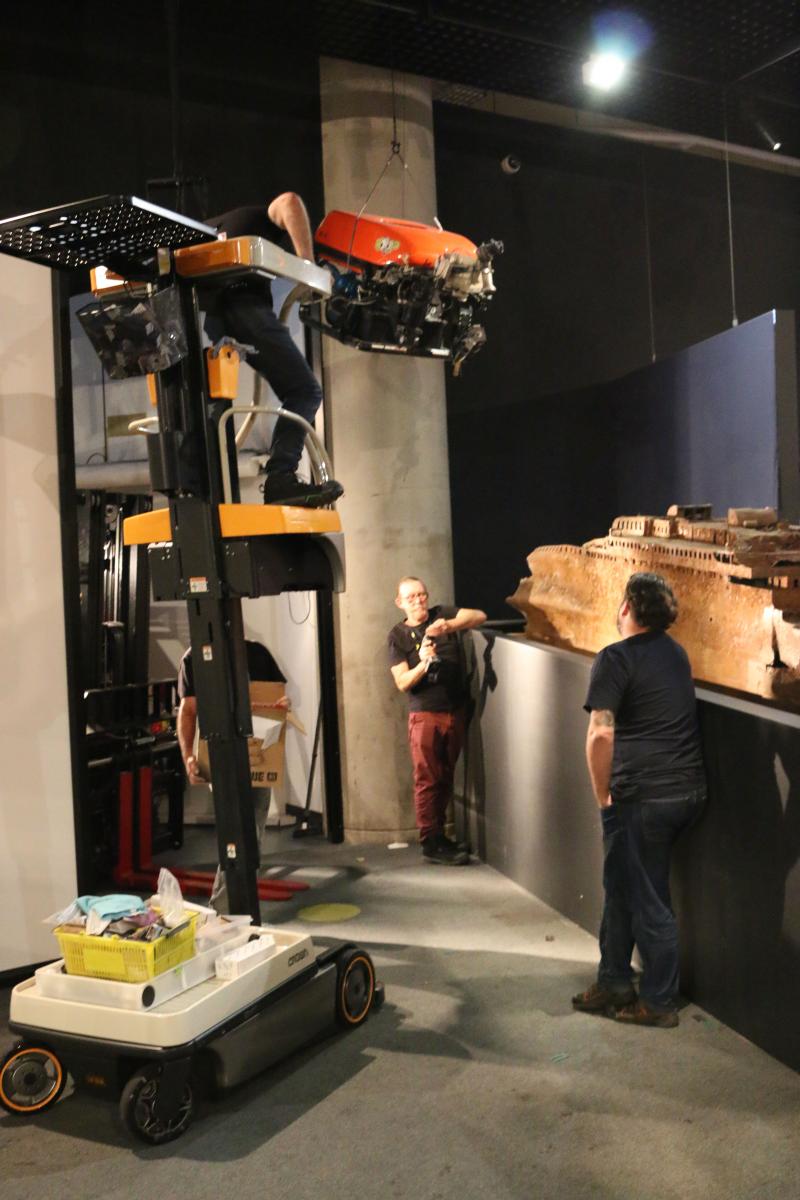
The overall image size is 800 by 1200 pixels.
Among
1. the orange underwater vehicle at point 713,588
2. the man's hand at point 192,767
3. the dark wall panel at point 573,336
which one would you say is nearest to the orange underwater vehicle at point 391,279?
the orange underwater vehicle at point 713,588

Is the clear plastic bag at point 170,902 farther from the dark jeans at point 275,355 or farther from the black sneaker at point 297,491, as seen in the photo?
the dark jeans at point 275,355

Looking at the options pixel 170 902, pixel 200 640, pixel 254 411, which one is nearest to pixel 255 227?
pixel 254 411

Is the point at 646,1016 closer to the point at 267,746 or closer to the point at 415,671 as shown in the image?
the point at 267,746

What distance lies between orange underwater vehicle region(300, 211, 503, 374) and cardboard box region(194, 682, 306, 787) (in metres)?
1.84

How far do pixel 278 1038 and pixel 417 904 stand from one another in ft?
6.23

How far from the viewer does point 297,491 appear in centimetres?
411

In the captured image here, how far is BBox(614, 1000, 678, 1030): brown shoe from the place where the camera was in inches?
155

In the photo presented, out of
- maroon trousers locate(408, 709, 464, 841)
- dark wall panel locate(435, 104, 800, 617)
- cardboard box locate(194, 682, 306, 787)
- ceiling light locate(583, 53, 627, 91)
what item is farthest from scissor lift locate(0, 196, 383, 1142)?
dark wall panel locate(435, 104, 800, 617)

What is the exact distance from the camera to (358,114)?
6773mm

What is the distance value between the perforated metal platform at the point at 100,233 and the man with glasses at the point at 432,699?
2982 mm

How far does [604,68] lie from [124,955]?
5588mm

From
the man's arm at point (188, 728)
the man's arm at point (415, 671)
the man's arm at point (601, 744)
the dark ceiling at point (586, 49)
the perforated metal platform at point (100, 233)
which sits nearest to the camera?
the perforated metal platform at point (100, 233)

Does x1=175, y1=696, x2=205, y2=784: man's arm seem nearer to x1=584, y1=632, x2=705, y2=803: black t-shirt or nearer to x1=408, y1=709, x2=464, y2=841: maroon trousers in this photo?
x1=408, y1=709, x2=464, y2=841: maroon trousers

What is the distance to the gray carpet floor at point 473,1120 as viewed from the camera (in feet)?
9.91
